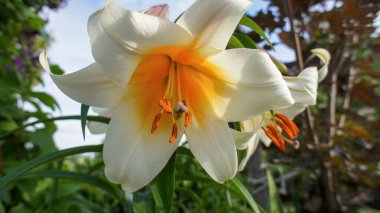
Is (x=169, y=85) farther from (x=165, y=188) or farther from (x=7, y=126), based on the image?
(x=7, y=126)

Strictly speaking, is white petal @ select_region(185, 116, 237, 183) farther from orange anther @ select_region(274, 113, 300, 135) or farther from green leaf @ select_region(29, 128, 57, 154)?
green leaf @ select_region(29, 128, 57, 154)

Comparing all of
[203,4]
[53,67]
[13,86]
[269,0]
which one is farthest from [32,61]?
[203,4]

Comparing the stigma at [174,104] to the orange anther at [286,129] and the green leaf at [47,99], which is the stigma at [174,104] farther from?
the green leaf at [47,99]

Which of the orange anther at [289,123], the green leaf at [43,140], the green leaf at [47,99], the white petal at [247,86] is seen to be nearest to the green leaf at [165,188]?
the white petal at [247,86]

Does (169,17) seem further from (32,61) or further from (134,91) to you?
(32,61)

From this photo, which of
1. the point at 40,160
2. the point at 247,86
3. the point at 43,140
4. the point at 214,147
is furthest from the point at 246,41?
the point at 43,140

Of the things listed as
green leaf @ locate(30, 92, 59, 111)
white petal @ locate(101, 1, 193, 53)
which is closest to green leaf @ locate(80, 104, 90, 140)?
white petal @ locate(101, 1, 193, 53)
